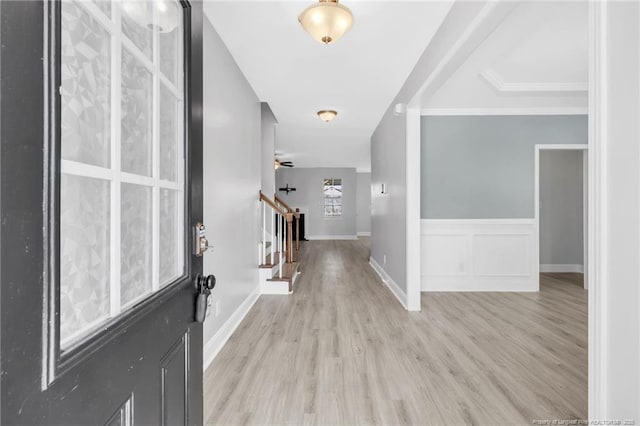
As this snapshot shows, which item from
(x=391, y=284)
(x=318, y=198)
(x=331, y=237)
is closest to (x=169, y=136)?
(x=391, y=284)

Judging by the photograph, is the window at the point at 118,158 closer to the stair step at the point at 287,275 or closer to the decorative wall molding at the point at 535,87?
the stair step at the point at 287,275

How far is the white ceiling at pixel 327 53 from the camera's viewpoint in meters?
2.24

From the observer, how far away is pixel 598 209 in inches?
38.6

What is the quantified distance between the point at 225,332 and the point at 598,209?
8.49 ft

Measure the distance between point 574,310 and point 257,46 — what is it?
14.2 ft

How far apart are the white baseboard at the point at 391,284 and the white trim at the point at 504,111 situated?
2.39 meters

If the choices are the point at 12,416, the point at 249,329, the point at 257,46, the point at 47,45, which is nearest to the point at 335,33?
the point at 257,46

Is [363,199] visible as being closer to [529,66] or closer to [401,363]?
[529,66]

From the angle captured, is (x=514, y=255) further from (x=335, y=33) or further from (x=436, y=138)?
(x=335, y=33)

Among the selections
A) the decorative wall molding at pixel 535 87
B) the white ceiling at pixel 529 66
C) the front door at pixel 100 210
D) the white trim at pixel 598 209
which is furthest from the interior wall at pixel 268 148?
the white trim at pixel 598 209

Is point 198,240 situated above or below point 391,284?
above

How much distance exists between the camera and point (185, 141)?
996 millimetres

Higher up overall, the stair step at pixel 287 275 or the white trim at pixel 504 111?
the white trim at pixel 504 111

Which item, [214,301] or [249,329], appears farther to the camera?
[249,329]
